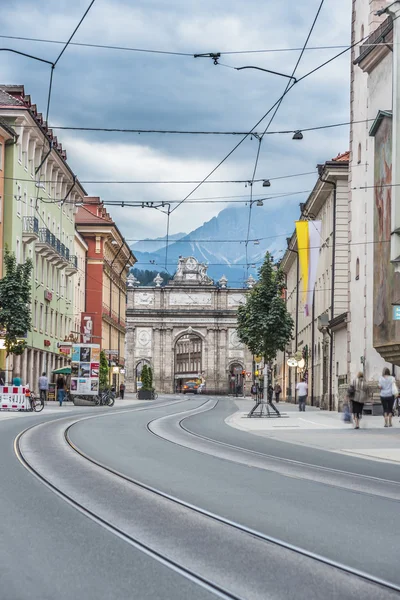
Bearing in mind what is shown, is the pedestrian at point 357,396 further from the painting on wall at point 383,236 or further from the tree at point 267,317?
the tree at point 267,317

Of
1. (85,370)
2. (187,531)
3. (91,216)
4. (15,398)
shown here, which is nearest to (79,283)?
(91,216)

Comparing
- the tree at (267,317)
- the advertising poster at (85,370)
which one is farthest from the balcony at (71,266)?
the tree at (267,317)

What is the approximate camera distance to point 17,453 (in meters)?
19.0

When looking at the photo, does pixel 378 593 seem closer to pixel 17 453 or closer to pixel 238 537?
pixel 238 537

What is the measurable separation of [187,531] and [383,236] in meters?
26.8

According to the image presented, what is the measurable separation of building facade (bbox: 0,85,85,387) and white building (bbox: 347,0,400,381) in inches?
673

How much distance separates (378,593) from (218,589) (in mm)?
1010

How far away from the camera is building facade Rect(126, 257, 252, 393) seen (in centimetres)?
13512

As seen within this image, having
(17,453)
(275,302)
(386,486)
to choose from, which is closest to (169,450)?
(17,453)

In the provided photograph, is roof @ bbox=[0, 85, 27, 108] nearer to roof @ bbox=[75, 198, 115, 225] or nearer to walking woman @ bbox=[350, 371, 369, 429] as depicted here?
roof @ bbox=[75, 198, 115, 225]

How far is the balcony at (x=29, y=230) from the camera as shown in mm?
60656

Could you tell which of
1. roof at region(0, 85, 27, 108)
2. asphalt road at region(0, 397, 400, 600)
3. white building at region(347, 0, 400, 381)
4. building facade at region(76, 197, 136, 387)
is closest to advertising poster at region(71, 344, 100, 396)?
roof at region(0, 85, 27, 108)

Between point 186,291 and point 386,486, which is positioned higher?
point 186,291

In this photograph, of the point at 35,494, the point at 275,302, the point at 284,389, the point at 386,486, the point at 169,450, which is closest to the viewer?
the point at 35,494
